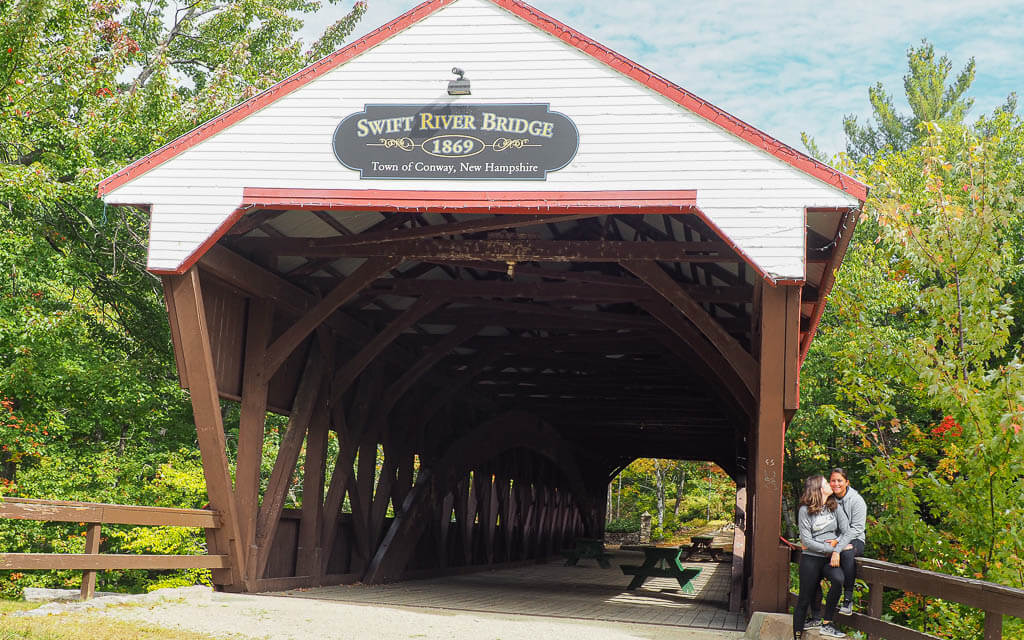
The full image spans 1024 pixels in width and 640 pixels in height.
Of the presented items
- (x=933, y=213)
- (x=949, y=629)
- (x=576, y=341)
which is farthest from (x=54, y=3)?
(x=949, y=629)

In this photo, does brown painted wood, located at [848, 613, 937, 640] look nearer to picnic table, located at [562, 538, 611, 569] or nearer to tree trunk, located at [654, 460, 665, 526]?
picnic table, located at [562, 538, 611, 569]

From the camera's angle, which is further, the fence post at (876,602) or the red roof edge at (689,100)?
the red roof edge at (689,100)

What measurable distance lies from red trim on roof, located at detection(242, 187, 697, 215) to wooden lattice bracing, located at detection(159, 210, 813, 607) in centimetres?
52

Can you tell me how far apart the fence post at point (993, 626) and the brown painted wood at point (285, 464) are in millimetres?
6440

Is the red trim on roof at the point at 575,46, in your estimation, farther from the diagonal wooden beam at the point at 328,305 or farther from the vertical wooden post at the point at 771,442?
the diagonal wooden beam at the point at 328,305

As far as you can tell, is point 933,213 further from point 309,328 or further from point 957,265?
point 309,328

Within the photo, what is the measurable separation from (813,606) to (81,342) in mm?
12913

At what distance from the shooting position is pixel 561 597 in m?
11.8

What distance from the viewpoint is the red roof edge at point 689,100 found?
297 inches

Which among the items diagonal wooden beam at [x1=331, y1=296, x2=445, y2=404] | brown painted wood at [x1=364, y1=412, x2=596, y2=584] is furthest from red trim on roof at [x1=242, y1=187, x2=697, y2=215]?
brown painted wood at [x1=364, y1=412, x2=596, y2=584]

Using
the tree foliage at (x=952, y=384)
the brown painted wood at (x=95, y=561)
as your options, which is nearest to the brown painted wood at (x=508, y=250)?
the tree foliage at (x=952, y=384)

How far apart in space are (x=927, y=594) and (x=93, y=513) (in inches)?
220

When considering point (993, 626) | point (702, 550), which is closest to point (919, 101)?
point (702, 550)

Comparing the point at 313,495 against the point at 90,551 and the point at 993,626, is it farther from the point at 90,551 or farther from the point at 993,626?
the point at 993,626
